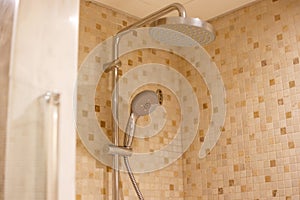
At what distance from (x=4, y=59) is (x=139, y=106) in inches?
40.8

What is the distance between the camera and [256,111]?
152 cm

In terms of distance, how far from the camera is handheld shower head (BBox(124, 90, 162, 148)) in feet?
4.75

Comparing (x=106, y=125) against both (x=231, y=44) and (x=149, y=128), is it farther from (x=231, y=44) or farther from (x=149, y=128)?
(x=231, y=44)

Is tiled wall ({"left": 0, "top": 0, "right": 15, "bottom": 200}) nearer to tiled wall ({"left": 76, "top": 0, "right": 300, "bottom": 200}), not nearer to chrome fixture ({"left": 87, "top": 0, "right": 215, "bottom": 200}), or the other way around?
chrome fixture ({"left": 87, "top": 0, "right": 215, "bottom": 200})

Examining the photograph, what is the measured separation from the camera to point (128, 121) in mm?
1480

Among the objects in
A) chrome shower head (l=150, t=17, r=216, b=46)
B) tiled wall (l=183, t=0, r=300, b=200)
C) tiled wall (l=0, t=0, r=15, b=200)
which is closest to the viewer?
tiled wall (l=0, t=0, r=15, b=200)

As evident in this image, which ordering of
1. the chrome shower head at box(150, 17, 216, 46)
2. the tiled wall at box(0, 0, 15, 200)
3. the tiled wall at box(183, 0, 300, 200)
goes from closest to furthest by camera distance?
the tiled wall at box(0, 0, 15, 200) < the chrome shower head at box(150, 17, 216, 46) < the tiled wall at box(183, 0, 300, 200)

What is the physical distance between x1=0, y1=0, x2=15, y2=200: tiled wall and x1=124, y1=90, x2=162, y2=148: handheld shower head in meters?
1.00

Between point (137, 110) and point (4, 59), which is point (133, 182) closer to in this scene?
point (137, 110)

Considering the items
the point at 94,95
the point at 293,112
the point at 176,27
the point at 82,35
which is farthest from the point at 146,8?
the point at 293,112

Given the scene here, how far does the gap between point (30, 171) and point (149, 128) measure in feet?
3.97

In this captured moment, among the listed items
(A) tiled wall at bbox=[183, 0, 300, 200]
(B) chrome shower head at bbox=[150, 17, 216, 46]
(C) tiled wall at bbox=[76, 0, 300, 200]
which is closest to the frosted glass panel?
(B) chrome shower head at bbox=[150, 17, 216, 46]

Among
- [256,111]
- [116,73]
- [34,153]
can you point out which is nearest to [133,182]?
[116,73]

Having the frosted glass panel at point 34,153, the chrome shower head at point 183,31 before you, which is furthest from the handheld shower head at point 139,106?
the frosted glass panel at point 34,153
